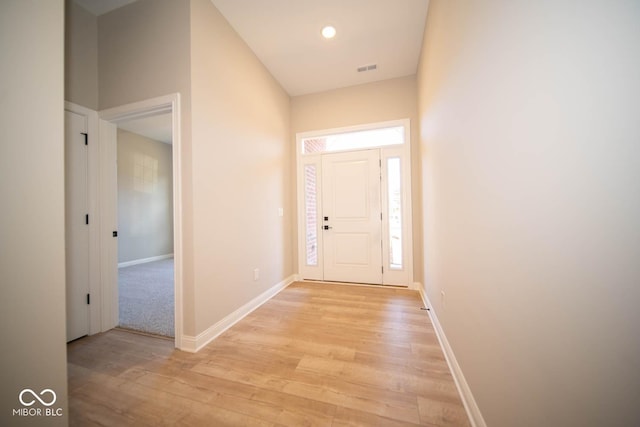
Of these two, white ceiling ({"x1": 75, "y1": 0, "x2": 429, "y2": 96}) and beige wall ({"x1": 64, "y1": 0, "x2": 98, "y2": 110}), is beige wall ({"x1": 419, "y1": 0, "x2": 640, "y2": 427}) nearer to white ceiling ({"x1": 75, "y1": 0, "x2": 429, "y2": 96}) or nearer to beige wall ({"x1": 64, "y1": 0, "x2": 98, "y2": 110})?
white ceiling ({"x1": 75, "y1": 0, "x2": 429, "y2": 96})

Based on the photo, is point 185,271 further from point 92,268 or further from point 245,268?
point 92,268

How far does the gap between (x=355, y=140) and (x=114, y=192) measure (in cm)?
316

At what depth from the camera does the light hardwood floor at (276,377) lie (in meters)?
1.21

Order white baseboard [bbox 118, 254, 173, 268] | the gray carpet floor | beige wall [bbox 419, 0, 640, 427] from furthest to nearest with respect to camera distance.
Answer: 1. white baseboard [bbox 118, 254, 173, 268]
2. the gray carpet floor
3. beige wall [bbox 419, 0, 640, 427]

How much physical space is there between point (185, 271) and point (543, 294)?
2208 mm

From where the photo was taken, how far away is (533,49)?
697mm

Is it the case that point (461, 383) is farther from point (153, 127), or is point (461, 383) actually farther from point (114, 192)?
point (153, 127)

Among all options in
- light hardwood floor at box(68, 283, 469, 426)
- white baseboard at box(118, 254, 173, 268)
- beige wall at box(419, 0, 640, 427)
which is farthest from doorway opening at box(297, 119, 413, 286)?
white baseboard at box(118, 254, 173, 268)

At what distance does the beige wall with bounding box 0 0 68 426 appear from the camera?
0.87m

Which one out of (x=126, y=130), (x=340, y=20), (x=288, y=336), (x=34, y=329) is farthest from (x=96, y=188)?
(x=126, y=130)

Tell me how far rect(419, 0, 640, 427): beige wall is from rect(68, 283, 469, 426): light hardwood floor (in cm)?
43

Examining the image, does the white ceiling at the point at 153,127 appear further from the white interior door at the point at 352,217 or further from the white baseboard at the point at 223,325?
the white baseboard at the point at 223,325

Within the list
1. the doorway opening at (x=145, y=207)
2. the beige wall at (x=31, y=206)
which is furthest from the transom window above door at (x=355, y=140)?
the beige wall at (x=31, y=206)

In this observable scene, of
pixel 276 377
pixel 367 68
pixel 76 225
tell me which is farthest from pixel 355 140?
pixel 76 225
